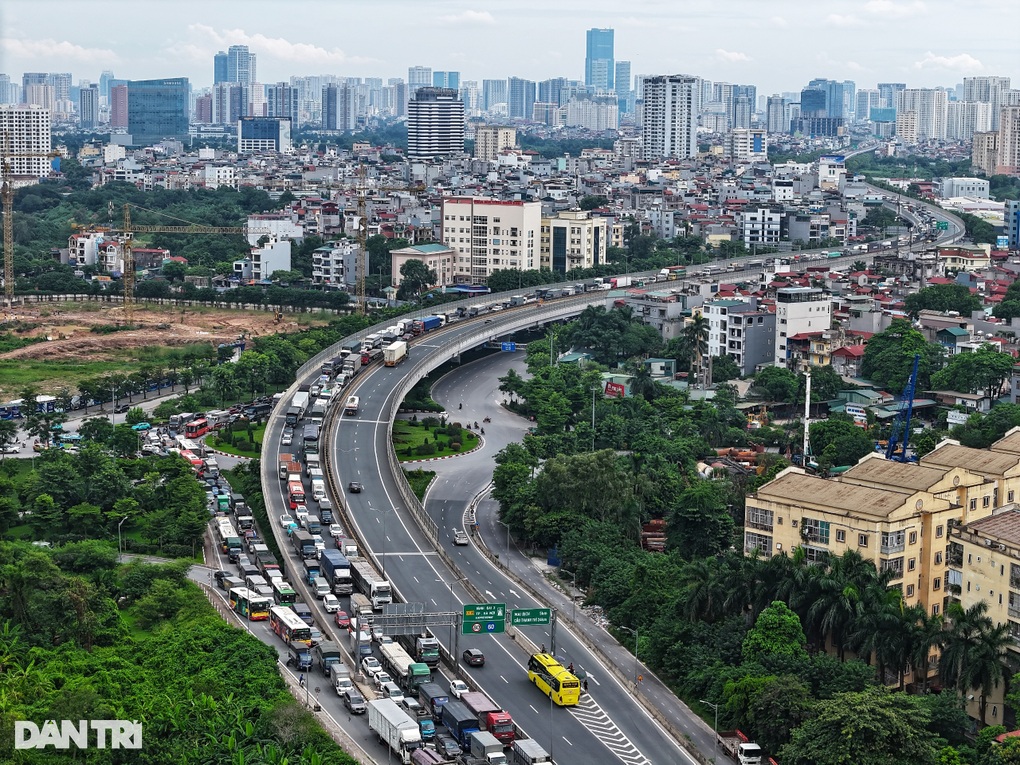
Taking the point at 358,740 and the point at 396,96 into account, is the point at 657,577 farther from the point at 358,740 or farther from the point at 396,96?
the point at 396,96

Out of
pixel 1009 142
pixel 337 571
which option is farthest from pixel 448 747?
pixel 1009 142

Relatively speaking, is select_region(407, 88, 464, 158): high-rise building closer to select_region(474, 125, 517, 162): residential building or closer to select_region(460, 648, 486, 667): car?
select_region(474, 125, 517, 162): residential building

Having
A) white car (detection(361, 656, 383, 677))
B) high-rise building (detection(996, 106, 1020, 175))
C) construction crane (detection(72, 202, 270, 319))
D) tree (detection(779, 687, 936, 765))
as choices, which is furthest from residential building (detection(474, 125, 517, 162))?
tree (detection(779, 687, 936, 765))

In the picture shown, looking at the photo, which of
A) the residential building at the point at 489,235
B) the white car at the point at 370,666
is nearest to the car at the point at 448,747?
the white car at the point at 370,666

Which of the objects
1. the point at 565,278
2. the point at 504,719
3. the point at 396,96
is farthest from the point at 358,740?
the point at 396,96

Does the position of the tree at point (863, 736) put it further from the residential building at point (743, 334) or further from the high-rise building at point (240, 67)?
the high-rise building at point (240, 67)
